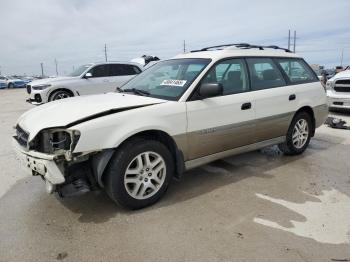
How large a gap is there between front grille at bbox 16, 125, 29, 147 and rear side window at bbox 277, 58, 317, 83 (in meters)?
3.73

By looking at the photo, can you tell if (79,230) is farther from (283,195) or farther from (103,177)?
(283,195)

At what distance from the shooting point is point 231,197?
12.5 ft

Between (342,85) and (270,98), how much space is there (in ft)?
17.0

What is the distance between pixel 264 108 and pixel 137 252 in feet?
8.96

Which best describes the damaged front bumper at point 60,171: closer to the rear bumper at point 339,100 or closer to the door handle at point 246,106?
the door handle at point 246,106

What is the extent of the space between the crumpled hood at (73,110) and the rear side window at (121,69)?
785 cm

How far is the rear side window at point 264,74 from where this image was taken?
4.54 meters

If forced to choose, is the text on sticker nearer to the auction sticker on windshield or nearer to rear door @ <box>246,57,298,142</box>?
the auction sticker on windshield

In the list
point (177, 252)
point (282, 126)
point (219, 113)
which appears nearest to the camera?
point (177, 252)

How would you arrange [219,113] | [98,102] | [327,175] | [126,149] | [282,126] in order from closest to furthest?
[126,149] → [98,102] → [219,113] → [327,175] → [282,126]

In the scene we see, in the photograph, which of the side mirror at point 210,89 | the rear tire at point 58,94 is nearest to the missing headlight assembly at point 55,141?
the side mirror at point 210,89

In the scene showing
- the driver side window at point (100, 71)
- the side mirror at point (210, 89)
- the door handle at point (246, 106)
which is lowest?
the door handle at point (246, 106)

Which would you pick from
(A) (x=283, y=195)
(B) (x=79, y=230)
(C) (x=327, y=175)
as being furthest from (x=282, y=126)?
(B) (x=79, y=230)

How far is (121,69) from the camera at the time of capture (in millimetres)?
11742
